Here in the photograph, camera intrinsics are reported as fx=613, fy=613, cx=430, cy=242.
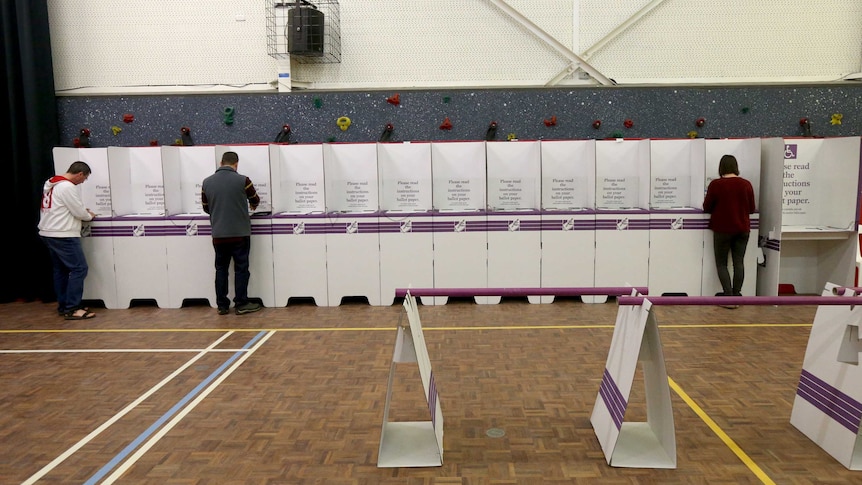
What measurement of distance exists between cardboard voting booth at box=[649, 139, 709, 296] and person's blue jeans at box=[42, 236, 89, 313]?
5.95 m

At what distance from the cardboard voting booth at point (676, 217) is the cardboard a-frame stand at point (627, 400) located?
353 centimetres

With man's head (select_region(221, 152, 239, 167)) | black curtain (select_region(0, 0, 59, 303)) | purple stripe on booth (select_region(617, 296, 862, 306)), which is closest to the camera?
purple stripe on booth (select_region(617, 296, 862, 306))

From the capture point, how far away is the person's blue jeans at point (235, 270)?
6.28 m

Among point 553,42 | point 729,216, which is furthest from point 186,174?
point 729,216

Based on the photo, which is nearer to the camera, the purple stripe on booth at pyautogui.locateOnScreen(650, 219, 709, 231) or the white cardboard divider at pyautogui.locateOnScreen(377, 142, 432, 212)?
the purple stripe on booth at pyautogui.locateOnScreen(650, 219, 709, 231)

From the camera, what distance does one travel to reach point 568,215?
21.6 feet

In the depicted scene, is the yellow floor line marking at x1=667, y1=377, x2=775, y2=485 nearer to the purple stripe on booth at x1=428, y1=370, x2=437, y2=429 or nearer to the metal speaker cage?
the purple stripe on booth at x1=428, y1=370, x2=437, y2=429

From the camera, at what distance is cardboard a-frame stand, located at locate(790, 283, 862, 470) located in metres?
2.97

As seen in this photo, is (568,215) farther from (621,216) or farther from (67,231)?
(67,231)

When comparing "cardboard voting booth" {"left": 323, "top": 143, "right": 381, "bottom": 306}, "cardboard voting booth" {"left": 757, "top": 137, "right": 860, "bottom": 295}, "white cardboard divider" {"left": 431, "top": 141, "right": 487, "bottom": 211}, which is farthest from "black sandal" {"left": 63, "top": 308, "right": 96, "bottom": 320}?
"cardboard voting booth" {"left": 757, "top": 137, "right": 860, "bottom": 295}

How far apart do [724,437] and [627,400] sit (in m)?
0.77

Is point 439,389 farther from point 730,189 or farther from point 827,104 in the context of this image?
point 827,104

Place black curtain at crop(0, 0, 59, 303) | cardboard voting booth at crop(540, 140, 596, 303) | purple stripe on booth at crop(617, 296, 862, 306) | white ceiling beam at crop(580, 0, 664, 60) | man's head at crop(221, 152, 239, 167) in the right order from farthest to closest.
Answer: white ceiling beam at crop(580, 0, 664, 60), black curtain at crop(0, 0, 59, 303), cardboard voting booth at crop(540, 140, 596, 303), man's head at crop(221, 152, 239, 167), purple stripe on booth at crop(617, 296, 862, 306)

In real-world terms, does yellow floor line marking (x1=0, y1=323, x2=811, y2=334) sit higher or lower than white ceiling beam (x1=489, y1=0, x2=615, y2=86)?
lower
